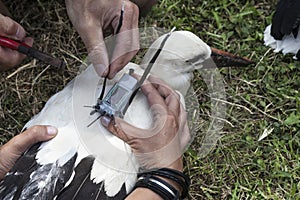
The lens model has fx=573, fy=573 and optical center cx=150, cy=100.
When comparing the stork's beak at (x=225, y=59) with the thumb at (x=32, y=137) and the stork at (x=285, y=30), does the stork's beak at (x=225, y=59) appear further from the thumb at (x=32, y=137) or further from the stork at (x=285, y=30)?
the thumb at (x=32, y=137)

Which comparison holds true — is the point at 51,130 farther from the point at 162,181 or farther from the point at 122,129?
the point at 162,181

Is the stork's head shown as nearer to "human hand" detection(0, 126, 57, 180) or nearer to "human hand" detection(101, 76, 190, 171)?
"human hand" detection(101, 76, 190, 171)

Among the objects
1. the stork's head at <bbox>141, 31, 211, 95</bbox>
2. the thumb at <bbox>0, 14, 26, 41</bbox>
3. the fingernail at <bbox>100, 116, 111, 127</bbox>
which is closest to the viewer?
the fingernail at <bbox>100, 116, 111, 127</bbox>

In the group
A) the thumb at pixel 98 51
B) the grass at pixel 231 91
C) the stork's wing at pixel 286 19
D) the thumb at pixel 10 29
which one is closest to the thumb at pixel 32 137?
the thumb at pixel 98 51

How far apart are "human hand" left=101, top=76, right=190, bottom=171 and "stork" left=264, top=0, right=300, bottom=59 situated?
0.92 m

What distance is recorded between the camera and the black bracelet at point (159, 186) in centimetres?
201

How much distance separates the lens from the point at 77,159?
2.04 m

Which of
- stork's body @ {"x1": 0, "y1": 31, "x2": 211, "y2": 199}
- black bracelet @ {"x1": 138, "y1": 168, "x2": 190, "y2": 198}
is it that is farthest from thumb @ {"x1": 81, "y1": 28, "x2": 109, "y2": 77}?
black bracelet @ {"x1": 138, "y1": 168, "x2": 190, "y2": 198}

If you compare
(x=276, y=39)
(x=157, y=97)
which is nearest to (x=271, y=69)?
(x=276, y=39)

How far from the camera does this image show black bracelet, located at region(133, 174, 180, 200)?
2.01 m

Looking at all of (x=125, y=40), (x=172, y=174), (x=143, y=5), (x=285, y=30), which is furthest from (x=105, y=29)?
(x=285, y=30)

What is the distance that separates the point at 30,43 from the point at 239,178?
1136 mm

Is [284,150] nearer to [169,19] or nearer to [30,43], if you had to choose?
[169,19]

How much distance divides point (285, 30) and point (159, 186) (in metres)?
1.24
